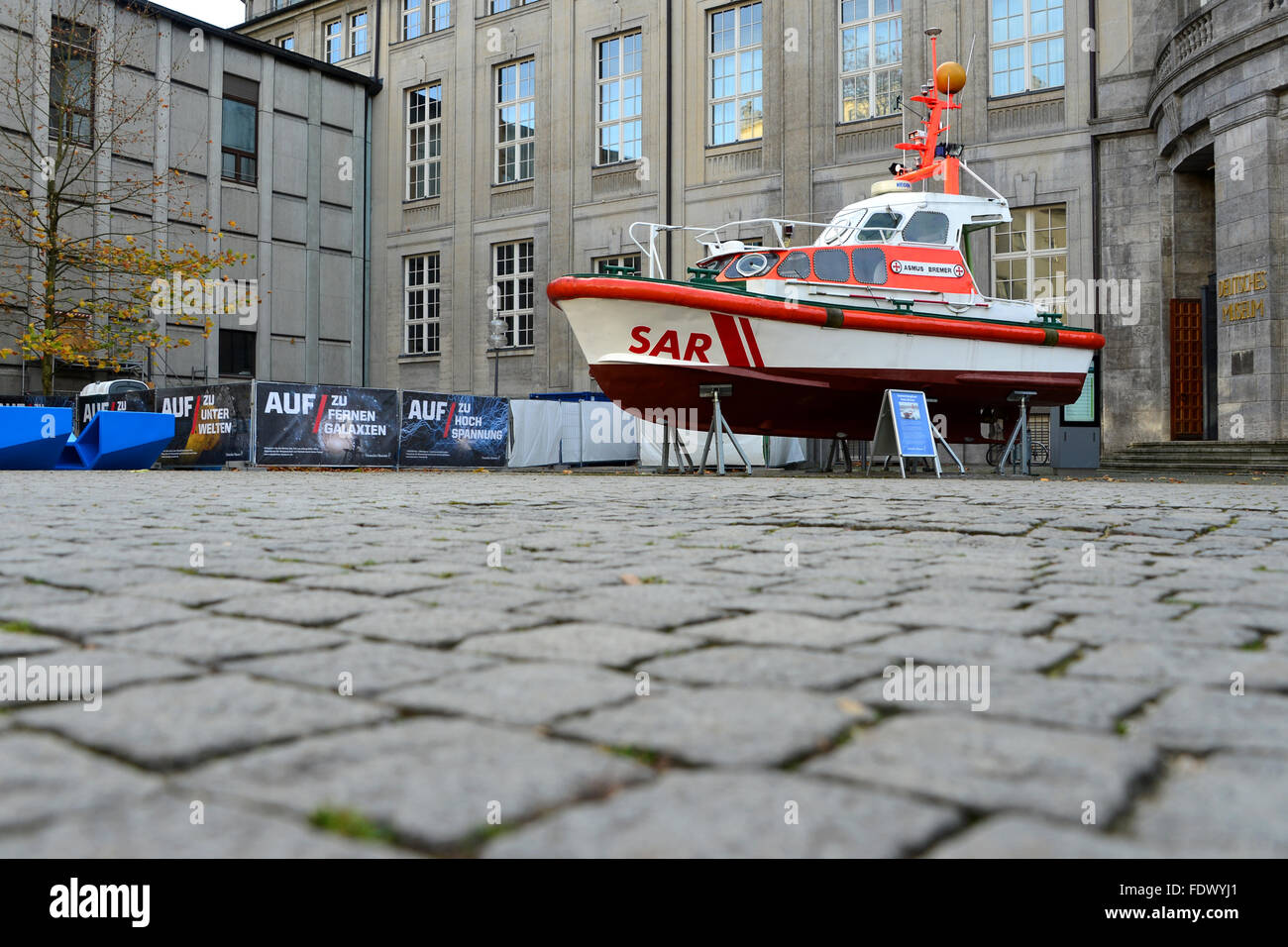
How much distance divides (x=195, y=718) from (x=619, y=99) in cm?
2934

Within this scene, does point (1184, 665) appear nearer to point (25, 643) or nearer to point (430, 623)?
point (430, 623)

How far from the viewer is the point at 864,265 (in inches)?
599

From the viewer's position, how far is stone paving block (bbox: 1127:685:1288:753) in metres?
1.75

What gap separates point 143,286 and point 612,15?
14.0m

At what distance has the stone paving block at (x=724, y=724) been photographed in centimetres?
168

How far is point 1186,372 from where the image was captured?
21.6 metres

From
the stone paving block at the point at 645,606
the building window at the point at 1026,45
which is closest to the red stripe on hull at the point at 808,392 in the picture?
the building window at the point at 1026,45

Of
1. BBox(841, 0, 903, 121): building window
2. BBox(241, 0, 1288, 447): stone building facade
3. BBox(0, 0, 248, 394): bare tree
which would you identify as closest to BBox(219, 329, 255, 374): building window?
BBox(0, 0, 248, 394): bare tree

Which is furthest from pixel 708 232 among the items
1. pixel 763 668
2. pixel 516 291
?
pixel 763 668

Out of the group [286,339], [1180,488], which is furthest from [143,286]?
[1180,488]

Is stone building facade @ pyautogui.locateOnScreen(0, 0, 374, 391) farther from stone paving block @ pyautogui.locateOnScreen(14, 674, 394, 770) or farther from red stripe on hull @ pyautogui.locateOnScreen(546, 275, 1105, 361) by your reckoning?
stone paving block @ pyautogui.locateOnScreen(14, 674, 394, 770)

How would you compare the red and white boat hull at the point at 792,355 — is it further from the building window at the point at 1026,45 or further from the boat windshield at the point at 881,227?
the building window at the point at 1026,45

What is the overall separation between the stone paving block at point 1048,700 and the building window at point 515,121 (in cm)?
3010

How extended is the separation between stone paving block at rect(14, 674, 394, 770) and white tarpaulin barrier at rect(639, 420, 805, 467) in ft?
62.8
